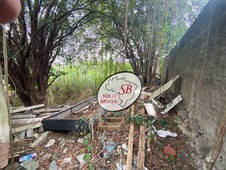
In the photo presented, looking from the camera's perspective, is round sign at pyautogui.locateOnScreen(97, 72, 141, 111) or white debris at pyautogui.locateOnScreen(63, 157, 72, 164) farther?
round sign at pyautogui.locateOnScreen(97, 72, 141, 111)

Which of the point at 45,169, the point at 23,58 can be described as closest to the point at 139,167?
the point at 45,169

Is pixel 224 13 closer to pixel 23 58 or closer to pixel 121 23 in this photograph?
pixel 121 23

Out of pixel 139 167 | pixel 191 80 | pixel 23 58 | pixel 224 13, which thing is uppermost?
pixel 224 13

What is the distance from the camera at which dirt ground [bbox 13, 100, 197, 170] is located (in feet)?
6.26

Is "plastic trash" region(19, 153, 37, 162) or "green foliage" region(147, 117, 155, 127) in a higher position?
"green foliage" region(147, 117, 155, 127)

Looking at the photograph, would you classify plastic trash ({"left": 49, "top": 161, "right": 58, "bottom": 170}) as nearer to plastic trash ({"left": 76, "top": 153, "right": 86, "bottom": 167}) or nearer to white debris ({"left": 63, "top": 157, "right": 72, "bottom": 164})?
white debris ({"left": 63, "top": 157, "right": 72, "bottom": 164})

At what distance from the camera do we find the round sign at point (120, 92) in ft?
7.03

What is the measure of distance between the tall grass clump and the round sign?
13.9 feet

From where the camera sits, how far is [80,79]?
689cm

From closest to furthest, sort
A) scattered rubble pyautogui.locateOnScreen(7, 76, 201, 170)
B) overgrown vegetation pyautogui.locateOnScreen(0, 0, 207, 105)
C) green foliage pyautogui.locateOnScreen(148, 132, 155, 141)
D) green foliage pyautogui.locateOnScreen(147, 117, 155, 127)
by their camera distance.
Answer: scattered rubble pyautogui.locateOnScreen(7, 76, 201, 170)
green foliage pyautogui.locateOnScreen(148, 132, 155, 141)
green foliage pyautogui.locateOnScreen(147, 117, 155, 127)
overgrown vegetation pyautogui.locateOnScreen(0, 0, 207, 105)

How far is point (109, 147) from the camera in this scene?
2059mm

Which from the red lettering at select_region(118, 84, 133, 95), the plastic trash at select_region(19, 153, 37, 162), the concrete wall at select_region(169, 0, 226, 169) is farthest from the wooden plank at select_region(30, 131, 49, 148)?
the concrete wall at select_region(169, 0, 226, 169)

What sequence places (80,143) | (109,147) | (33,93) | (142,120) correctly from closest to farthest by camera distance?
(109,147) → (80,143) → (142,120) → (33,93)

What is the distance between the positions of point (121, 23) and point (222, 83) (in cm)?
393
